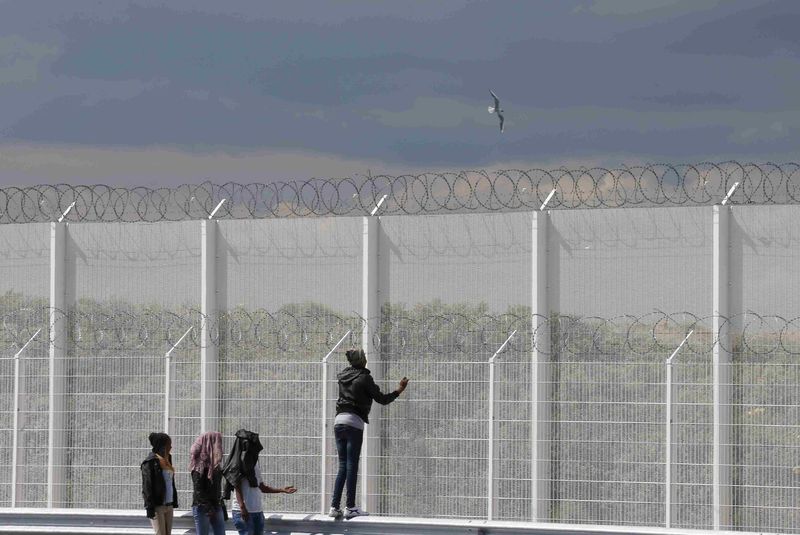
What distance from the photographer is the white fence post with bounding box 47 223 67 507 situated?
16484 millimetres

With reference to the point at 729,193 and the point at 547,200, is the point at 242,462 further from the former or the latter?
the point at 729,193

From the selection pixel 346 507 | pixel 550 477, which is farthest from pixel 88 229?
pixel 550 477

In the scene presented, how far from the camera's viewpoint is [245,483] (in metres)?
13.4

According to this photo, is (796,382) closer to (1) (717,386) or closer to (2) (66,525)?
(1) (717,386)

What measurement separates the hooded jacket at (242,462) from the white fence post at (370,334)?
1936mm

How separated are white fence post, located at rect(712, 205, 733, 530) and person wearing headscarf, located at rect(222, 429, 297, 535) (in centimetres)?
427

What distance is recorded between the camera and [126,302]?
1698 cm

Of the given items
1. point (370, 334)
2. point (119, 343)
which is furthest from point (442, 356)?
point (119, 343)

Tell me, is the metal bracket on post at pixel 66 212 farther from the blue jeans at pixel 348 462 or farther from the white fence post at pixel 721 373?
the white fence post at pixel 721 373

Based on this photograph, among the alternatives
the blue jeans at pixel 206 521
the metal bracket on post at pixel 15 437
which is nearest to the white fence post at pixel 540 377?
the blue jeans at pixel 206 521

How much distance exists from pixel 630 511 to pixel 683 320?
198 centimetres

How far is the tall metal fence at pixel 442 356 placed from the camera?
14352mm

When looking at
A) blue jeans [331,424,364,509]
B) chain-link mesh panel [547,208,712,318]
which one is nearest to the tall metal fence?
chain-link mesh panel [547,208,712,318]

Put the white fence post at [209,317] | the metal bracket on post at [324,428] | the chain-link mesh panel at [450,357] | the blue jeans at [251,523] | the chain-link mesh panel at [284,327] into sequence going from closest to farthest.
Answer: the blue jeans at [251,523], the metal bracket on post at [324,428], the chain-link mesh panel at [450,357], the chain-link mesh panel at [284,327], the white fence post at [209,317]
